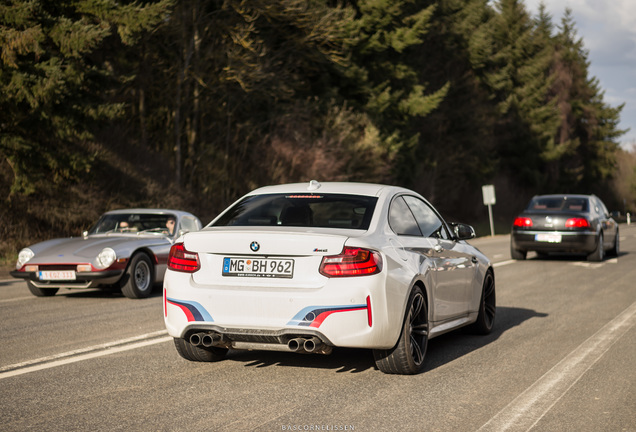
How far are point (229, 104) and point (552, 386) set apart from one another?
1120 inches

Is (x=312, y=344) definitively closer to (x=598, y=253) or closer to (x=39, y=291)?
(x=39, y=291)

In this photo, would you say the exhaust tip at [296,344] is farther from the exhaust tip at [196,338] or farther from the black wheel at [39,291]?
the black wheel at [39,291]

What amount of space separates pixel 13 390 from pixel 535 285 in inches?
397

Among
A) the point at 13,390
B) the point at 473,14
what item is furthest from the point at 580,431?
the point at 473,14

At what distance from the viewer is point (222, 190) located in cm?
3222

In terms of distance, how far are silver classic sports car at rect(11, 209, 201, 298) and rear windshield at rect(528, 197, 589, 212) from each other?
9.84 metres

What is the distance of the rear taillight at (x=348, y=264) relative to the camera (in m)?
5.75

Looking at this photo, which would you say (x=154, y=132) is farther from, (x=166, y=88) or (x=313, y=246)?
(x=313, y=246)

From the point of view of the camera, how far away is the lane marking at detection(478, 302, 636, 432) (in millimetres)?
4941

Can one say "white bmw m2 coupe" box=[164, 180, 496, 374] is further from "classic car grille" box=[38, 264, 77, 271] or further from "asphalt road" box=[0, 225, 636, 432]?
"classic car grille" box=[38, 264, 77, 271]

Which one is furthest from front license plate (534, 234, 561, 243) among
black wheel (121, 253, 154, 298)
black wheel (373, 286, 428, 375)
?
black wheel (373, 286, 428, 375)

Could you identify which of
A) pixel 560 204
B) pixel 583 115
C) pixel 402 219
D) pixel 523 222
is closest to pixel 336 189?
pixel 402 219

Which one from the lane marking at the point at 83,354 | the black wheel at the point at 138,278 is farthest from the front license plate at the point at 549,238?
the lane marking at the point at 83,354

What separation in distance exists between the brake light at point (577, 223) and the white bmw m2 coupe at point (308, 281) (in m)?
12.7
